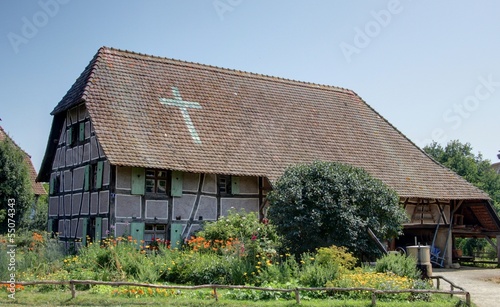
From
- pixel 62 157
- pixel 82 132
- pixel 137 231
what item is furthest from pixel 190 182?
pixel 62 157

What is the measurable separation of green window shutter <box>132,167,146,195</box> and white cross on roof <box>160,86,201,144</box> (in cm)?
262

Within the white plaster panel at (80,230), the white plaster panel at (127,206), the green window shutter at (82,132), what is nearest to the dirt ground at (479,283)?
the white plaster panel at (127,206)

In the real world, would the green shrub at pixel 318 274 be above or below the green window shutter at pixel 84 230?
below

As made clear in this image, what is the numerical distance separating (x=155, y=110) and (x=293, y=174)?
710 centimetres

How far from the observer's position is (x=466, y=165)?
47.8 metres

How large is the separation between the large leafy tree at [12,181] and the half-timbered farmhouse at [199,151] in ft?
6.90

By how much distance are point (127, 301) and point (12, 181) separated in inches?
692

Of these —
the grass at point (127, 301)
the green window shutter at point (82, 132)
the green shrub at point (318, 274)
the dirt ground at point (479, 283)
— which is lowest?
the dirt ground at point (479, 283)

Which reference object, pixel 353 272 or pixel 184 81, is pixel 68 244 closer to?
pixel 184 81

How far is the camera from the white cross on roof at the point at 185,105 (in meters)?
21.8

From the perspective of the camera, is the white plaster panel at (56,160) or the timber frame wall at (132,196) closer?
the timber frame wall at (132,196)

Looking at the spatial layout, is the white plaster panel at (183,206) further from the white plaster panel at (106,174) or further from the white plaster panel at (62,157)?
the white plaster panel at (62,157)

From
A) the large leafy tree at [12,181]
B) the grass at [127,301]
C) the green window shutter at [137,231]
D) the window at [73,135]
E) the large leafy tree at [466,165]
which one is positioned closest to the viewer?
the grass at [127,301]

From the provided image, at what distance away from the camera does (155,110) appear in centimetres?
2191
